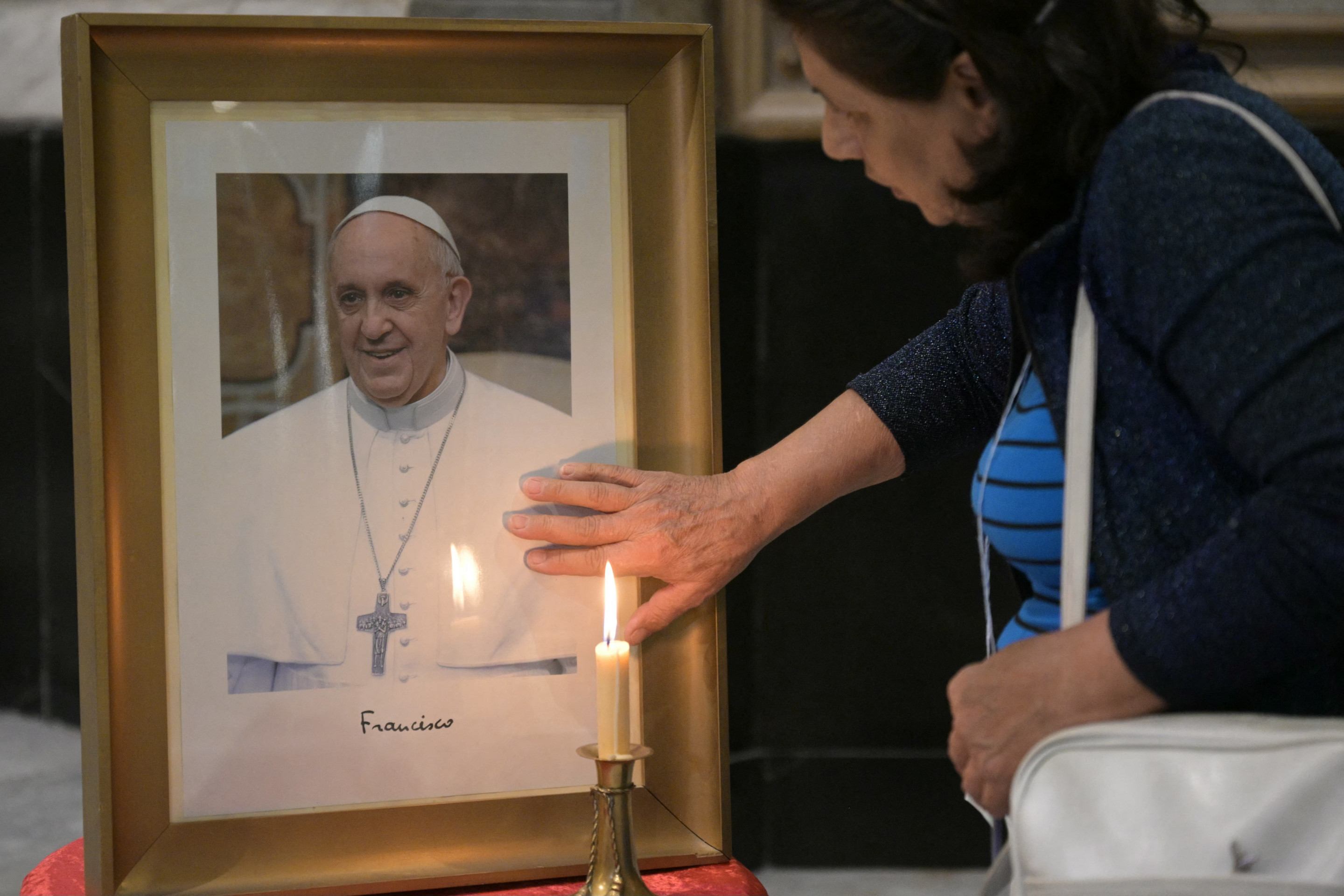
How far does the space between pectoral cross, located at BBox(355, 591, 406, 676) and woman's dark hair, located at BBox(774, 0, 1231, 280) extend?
53 cm

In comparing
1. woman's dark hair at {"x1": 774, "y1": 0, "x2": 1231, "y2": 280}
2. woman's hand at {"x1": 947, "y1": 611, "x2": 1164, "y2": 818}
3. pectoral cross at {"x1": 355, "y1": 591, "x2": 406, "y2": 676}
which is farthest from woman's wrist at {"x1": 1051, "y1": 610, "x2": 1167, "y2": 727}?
pectoral cross at {"x1": 355, "y1": 591, "x2": 406, "y2": 676}

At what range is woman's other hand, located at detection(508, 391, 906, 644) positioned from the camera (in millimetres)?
881

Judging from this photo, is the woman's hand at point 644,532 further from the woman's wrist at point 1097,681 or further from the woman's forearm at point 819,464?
the woman's wrist at point 1097,681

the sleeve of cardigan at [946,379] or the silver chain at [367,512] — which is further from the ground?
the sleeve of cardigan at [946,379]

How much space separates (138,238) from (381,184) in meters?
0.19

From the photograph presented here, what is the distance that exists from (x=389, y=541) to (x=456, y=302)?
20cm

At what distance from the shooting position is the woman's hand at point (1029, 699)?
64cm

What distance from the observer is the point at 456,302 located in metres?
0.88

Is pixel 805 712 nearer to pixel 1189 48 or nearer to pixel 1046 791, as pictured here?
pixel 1046 791

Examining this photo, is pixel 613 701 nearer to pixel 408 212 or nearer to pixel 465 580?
pixel 465 580

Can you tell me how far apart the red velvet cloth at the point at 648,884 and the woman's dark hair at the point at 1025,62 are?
564 millimetres

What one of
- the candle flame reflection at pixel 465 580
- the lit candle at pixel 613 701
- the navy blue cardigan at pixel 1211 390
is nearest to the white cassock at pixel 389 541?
the candle flame reflection at pixel 465 580

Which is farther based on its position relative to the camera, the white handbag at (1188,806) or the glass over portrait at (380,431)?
the glass over portrait at (380,431)

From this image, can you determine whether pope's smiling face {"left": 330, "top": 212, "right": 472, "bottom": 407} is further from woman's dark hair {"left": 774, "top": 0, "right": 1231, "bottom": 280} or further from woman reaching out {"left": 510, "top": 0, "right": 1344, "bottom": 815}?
woman's dark hair {"left": 774, "top": 0, "right": 1231, "bottom": 280}
